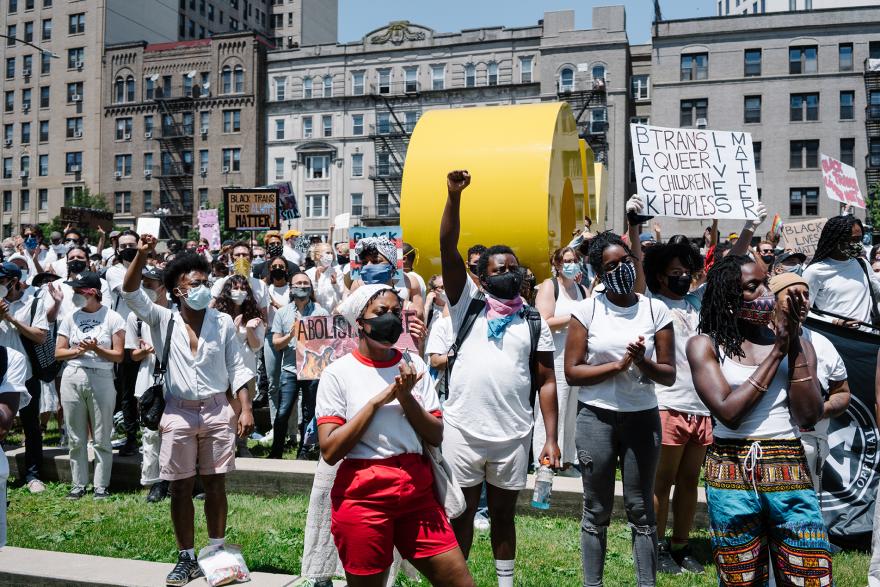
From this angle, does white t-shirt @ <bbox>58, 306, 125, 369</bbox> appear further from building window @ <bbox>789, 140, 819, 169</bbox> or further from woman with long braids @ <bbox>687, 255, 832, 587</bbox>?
building window @ <bbox>789, 140, 819, 169</bbox>

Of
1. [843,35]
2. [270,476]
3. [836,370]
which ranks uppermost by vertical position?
[843,35]

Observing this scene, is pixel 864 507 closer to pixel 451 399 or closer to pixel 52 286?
pixel 451 399

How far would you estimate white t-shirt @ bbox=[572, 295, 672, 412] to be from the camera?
175 inches

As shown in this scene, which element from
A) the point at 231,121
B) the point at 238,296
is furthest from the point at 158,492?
the point at 231,121

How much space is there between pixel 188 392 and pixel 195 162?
6067 cm

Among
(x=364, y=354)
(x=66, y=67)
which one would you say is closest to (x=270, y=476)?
(x=364, y=354)

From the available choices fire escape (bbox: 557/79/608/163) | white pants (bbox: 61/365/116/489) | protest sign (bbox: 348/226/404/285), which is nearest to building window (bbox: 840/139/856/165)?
fire escape (bbox: 557/79/608/163)

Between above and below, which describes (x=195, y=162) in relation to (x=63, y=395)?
above

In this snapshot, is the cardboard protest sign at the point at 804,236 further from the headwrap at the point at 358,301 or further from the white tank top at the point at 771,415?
the headwrap at the point at 358,301

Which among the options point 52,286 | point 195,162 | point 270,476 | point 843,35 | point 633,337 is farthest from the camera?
point 195,162

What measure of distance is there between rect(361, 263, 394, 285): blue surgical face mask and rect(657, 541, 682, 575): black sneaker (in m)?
2.55

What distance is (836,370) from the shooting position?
12.6 feet

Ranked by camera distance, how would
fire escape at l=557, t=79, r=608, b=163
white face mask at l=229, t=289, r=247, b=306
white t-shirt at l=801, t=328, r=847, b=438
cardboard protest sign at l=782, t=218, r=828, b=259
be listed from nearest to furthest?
white t-shirt at l=801, t=328, r=847, b=438, white face mask at l=229, t=289, r=247, b=306, cardboard protest sign at l=782, t=218, r=828, b=259, fire escape at l=557, t=79, r=608, b=163

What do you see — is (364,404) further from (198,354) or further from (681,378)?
(681,378)
